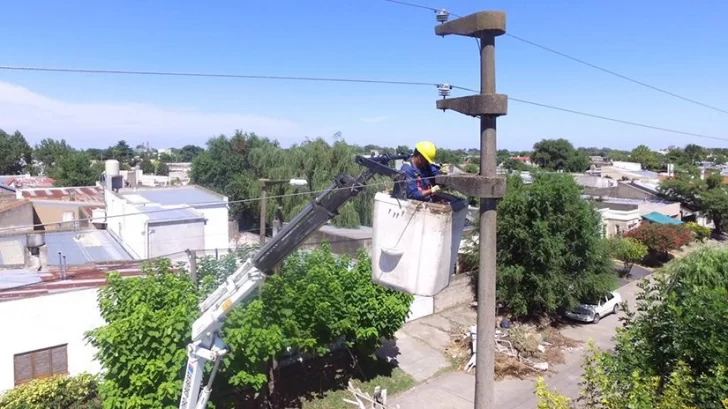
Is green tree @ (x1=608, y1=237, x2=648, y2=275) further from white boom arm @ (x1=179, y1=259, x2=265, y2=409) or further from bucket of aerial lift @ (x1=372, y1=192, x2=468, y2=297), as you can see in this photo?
bucket of aerial lift @ (x1=372, y1=192, x2=468, y2=297)

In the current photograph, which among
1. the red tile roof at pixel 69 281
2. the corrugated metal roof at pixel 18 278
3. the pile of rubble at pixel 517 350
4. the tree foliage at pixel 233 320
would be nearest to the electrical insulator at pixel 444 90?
the tree foliage at pixel 233 320

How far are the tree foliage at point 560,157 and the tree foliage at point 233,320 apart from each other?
73196mm

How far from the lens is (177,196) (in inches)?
1025

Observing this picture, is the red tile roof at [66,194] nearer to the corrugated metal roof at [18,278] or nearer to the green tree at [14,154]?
the corrugated metal roof at [18,278]

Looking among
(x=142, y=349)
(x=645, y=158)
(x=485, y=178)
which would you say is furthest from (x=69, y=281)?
(x=645, y=158)

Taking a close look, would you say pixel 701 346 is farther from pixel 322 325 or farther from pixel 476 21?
pixel 322 325

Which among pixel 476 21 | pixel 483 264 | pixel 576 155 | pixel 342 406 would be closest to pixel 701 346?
pixel 483 264

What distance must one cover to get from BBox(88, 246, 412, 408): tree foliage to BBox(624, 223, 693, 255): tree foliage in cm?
2234

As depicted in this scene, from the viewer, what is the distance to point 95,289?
10.5 m

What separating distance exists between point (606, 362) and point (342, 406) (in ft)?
26.4

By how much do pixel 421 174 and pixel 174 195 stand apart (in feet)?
77.4

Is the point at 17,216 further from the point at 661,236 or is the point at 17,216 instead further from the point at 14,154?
the point at 14,154

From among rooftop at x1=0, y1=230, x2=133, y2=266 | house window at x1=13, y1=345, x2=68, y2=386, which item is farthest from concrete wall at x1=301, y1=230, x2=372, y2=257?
house window at x1=13, y1=345, x2=68, y2=386

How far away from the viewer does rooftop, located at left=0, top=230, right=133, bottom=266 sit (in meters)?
16.0
